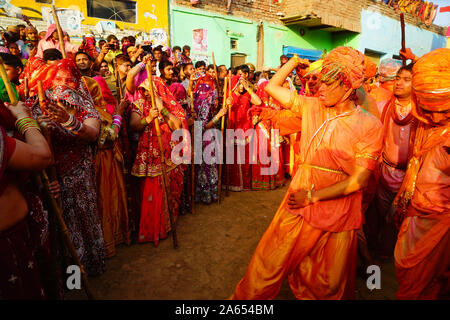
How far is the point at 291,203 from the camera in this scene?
2186mm

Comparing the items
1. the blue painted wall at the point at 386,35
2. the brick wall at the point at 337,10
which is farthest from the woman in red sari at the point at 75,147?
the blue painted wall at the point at 386,35

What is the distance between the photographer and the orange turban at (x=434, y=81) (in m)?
1.90

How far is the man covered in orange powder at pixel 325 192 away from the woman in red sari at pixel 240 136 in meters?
3.57

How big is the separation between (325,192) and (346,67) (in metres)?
0.94

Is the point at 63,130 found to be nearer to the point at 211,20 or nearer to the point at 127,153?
the point at 127,153

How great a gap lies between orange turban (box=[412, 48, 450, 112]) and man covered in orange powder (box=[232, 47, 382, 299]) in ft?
1.22

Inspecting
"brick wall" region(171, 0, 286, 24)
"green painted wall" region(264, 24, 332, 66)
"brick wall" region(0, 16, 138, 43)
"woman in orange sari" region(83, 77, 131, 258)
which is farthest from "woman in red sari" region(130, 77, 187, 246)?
"green painted wall" region(264, 24, 332, 66)

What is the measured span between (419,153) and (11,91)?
10.4 feet

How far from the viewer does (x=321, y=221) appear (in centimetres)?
213

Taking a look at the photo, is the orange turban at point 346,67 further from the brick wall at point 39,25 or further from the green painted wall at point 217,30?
the green painted wall at point 217,30

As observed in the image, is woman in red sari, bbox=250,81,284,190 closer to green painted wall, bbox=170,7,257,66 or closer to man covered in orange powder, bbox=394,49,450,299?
man covered in orange powder, bbox=394,49,450,299

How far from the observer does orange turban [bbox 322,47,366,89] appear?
76.8 inches

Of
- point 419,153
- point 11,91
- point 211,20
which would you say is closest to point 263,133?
point 419,153

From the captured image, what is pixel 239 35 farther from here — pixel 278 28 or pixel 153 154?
pixel 153 154
